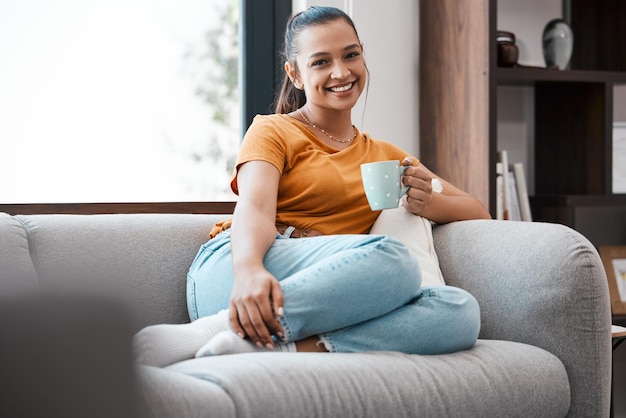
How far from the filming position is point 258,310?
4.61ft

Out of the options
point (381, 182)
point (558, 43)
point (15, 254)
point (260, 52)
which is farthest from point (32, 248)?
point (558, 43)

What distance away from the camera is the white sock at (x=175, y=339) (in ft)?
4.25

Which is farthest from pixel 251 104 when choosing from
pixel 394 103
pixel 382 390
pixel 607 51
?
pixel 382 390

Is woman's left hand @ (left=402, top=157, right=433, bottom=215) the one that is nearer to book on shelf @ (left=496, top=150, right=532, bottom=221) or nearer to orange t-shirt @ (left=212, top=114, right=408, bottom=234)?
orange t-shirt @ (left=212, top=114, right=408, bottom=234)

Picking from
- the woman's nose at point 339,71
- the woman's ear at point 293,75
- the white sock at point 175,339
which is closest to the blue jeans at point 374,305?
the white sock at point 175,339

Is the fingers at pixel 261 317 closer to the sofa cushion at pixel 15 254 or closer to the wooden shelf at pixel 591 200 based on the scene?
the sofa cushion at pixel 15 254

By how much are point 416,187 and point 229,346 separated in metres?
0.63

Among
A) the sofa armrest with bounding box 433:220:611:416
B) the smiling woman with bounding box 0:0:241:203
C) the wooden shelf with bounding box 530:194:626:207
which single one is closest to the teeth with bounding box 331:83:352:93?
the sofa armrest with bounding box 433:220:611:416

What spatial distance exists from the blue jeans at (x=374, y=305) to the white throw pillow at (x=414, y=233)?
0.30 metres

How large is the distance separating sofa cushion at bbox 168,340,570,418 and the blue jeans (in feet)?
0.11

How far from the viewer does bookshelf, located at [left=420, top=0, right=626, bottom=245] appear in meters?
2.49

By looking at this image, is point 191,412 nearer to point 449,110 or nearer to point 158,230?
point 158,230

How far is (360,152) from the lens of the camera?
6.48 feet

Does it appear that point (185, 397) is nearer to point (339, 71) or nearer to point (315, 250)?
point (315, 250)
